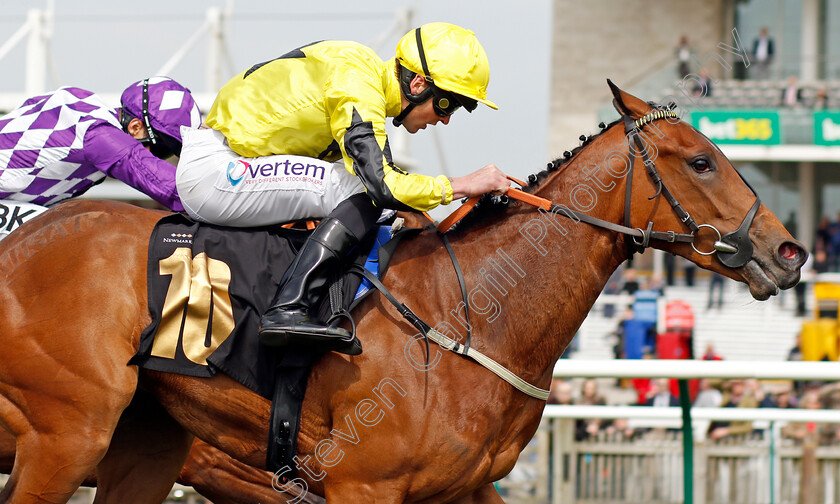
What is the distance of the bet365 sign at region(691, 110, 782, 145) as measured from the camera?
19078mm

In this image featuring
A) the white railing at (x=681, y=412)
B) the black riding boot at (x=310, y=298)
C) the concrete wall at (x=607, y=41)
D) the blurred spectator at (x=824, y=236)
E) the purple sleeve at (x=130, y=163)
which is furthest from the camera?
the concrete wall at (x=607, y=41)

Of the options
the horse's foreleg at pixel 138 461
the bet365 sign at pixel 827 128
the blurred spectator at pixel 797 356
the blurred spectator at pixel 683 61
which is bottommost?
the blurred spectator at pixel 797 356

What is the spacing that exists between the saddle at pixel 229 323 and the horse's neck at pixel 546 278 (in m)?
0.46

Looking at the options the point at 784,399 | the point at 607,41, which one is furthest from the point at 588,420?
the point at 607,41

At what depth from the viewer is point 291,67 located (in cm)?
309

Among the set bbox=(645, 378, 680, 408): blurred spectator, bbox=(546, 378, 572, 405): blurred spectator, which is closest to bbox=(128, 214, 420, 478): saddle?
bbox=(645, 378, 680, 408): blurred spectator

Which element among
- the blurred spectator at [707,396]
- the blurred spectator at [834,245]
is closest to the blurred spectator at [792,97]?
the blurred spectator at [834,245]

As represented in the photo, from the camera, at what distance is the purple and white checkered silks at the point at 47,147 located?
139 inches

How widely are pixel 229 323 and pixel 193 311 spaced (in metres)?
0.12

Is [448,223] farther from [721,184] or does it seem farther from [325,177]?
[721,184]

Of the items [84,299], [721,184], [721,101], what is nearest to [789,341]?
[721,101]

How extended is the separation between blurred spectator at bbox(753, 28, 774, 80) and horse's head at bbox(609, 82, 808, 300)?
1890 centimetres

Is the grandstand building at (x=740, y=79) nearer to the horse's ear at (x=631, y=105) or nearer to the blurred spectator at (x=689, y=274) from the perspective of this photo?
the blurred spectator at (x=689, y=274)

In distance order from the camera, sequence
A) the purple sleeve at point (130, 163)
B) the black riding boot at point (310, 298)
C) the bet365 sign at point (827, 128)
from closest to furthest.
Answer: the black riding boot at point (310, 298) → the purple sleeve at point (130, 163) → the bet365 sign at point (827, 128)
